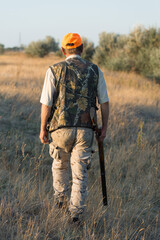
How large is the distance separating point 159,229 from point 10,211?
1.92 metres

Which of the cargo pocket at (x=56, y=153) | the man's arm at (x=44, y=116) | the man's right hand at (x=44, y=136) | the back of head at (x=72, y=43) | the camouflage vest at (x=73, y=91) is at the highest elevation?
the back of head at (x=72, y=43)

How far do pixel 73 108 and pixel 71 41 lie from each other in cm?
74

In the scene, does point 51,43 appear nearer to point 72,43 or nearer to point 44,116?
point 72,43

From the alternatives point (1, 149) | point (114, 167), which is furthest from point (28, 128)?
point (114, 167)

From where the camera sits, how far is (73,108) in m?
2.78

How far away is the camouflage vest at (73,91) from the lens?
9.02 feet

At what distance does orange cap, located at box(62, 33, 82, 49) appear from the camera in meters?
2.82

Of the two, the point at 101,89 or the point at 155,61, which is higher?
the point at 101,89

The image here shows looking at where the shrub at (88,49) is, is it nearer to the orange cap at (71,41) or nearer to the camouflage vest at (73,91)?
the orange cap at (71,41)

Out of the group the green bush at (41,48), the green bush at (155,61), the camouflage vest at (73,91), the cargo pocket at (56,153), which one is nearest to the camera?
the camouflage vest at (73,91)

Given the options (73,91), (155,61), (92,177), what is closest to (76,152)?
(73,91)

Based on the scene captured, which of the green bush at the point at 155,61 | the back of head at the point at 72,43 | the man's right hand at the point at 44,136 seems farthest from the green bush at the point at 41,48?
the man's right hand at the point at 44,136

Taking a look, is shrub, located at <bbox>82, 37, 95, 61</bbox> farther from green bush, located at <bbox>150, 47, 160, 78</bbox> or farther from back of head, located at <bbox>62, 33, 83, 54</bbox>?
back of head, located at <bbox>62, 33, 83, 54</bbox>

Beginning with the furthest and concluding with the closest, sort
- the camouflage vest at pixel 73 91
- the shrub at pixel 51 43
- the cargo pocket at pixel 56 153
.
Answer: the shrub at pixel 51 43
the cargo pocket at pixel 56 153
the camouflage vest at pixel 73 91
